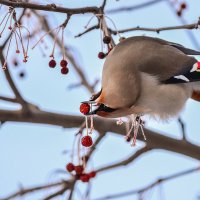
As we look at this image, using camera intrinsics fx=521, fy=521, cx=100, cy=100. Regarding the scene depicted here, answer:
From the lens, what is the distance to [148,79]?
2.78 m

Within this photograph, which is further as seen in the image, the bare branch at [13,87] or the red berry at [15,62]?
the red berry at [15,62]

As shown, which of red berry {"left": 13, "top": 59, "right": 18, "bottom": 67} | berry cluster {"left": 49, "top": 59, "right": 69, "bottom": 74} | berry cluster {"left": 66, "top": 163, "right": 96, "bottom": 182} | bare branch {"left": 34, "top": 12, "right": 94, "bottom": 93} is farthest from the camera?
bare branch {"left": 34, "top": 12, "right": 94, "bottom": 93}

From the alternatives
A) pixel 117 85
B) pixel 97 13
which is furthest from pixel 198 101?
pixel 97 13

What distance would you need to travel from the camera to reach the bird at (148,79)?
2578 millimetres

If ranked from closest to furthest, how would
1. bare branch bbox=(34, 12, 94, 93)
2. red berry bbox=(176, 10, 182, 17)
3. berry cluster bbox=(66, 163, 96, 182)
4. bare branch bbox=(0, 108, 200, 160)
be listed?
bare branch bbox=(0, 108, 200, 160) → berry cluster bbox=(66, 163, 96, 182) → red berry bbox=(176, 10, 182, 17) → bare branch bbox=(34, 12, 94, 93)

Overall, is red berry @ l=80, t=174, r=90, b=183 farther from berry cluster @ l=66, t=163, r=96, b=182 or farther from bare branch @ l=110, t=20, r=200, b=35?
bare branch @ l=110, t=20, r=200, b=35

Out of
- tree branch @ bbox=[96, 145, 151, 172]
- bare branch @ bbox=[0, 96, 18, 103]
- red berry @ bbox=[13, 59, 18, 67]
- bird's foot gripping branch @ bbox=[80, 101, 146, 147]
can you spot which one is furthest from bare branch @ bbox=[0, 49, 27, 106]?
red berry @ bbox=[13, 59, 18, 67]

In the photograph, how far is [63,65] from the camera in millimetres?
2750

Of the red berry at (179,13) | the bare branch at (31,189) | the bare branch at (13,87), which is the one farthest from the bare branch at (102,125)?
the red berry at (179,13)

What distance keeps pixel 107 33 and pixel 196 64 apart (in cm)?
62

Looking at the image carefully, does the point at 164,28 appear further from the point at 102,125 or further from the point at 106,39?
the point at 102,125

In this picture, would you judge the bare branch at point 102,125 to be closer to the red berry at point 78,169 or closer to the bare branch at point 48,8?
the red berry at point 78,169

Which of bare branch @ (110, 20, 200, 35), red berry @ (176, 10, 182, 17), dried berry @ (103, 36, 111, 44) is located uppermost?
red berry @ (176, 10, 182, 17)

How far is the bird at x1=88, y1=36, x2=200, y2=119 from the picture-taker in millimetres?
2578
